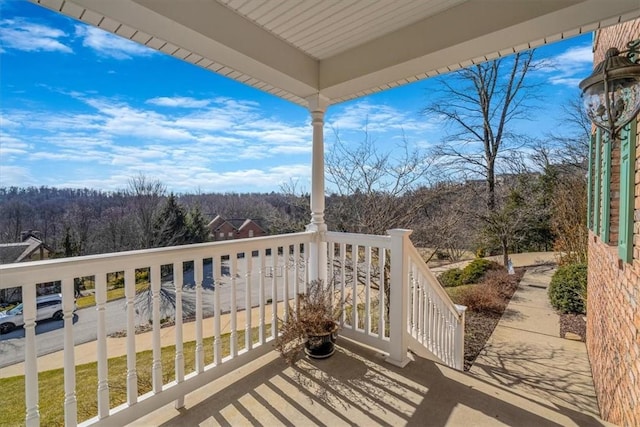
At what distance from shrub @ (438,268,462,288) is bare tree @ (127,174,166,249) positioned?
621 centimetres

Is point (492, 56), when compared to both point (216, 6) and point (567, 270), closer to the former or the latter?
point (216, 6)

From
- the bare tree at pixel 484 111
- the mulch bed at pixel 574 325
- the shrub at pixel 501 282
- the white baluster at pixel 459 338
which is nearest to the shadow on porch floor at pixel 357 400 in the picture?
the white baluster at pixel 459 338

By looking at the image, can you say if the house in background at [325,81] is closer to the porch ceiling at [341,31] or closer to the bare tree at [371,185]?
the porch ceiling at [341,31]

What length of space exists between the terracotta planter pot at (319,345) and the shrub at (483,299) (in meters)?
4.72

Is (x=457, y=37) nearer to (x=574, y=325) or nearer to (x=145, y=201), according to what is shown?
(x=574, y=325)

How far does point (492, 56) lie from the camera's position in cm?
224

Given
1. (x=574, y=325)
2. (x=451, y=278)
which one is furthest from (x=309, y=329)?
(x=451, y=278)

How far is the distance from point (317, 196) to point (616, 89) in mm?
2210

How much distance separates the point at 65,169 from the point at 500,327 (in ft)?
25.1

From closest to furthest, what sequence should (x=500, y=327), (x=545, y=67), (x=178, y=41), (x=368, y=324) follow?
(x=178, y=41)
(x=368, y=324)
(x=500, y=327)
(x=545, y=67)

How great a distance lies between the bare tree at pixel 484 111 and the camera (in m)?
9.11

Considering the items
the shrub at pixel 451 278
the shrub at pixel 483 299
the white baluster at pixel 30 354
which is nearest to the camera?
the white baluster at pixel 30 354

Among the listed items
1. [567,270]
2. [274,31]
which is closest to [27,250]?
[274,31]

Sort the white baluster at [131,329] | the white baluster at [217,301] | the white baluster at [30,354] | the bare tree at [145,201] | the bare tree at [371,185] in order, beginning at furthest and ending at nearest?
the bare tree at [145,201] < the bare tree at [371,185] < the white baluster at [217,301] < the white baluster at [131,329] < the white baluster at [30,354]
